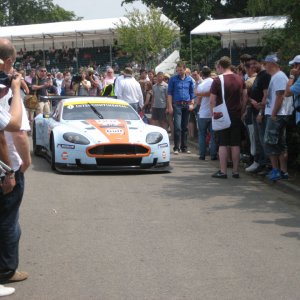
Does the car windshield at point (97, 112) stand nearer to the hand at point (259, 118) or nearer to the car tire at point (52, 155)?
the car tire at point (52, 155)

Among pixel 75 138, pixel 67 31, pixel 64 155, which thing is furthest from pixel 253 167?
pixel 67 31

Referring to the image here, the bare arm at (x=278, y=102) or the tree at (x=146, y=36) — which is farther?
the tree at (x=146, y=36)

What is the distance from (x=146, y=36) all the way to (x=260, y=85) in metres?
36.6

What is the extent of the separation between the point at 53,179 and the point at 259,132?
3376mm

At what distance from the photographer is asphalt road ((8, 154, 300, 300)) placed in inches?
213

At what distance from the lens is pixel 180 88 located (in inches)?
579

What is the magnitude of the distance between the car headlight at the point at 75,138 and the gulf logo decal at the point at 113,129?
0.38 m

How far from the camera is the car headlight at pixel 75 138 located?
1168cm

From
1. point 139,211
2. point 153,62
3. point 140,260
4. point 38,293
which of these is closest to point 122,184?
point 139,211

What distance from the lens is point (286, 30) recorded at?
11.9 metres

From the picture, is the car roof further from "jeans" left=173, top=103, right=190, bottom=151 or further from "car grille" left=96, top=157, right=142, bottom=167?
"car grille" left=96, top=157, right=142, bottom=167

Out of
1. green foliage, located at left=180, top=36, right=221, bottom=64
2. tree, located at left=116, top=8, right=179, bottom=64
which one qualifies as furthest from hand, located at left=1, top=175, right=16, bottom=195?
tree, located at left=116, top=8, right=179, bottom=64

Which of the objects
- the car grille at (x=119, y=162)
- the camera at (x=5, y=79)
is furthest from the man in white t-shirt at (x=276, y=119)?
the camera at (x=5, y=79)

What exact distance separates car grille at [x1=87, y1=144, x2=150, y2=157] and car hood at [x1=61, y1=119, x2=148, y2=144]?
0.08 meters
